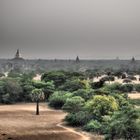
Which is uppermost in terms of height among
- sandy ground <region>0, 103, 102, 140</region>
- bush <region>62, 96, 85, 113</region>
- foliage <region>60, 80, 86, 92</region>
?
foliage <region>60, 80, 86, 92</region>

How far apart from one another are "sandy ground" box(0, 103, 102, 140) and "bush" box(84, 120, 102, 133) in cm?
134

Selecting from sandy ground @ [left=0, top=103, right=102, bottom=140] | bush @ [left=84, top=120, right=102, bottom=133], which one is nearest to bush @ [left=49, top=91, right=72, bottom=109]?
sandy ground @ [left=0, top=103, right=102, bottom=140]

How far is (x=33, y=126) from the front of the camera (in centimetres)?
5841

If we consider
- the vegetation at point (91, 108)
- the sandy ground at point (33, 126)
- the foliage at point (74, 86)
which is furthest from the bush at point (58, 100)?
the foliage at point (74, 86)

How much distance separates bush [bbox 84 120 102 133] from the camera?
54.2 m

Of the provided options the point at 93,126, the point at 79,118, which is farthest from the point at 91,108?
the point at 93,126

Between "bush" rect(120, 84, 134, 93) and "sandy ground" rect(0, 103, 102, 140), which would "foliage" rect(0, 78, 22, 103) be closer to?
"sandy ground" rect(0, 103, 102, 140)

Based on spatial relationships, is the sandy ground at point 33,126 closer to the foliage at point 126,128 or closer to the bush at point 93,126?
the bush at point 93,126

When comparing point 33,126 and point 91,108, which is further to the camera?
point 91,108

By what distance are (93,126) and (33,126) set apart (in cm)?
818

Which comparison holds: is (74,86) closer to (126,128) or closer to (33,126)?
(33,126)

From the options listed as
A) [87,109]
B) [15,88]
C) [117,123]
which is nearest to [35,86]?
→ [15,88]

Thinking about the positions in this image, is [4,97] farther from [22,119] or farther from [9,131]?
[9,131]

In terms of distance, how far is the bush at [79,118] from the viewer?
193 ft
